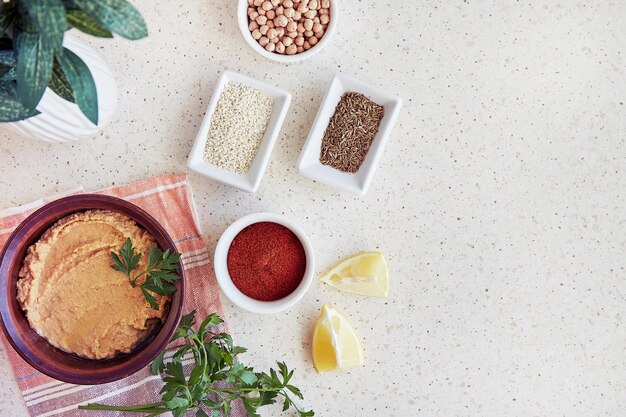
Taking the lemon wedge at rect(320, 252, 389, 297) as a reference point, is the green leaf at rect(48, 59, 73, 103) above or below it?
above

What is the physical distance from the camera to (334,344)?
4.76ft

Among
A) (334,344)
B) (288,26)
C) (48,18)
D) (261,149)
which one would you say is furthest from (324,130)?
(48,18)

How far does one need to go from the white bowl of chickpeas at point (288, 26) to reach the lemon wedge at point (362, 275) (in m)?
0.51

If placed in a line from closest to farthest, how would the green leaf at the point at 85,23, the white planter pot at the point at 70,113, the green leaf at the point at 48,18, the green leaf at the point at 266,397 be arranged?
the green leaf at the point at 48,18 → the green leaf at the point at 85,23 → the white planter pot at the point at 70,113 → the green leaf at the point at 266,397

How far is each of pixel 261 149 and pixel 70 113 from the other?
43cm

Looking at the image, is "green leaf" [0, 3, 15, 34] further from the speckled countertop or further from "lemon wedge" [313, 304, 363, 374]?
"lemon wedge" [313, 304, 363, 374]

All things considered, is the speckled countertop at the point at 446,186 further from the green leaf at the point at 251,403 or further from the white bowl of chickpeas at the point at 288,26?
the green leaf at the point at 251,403

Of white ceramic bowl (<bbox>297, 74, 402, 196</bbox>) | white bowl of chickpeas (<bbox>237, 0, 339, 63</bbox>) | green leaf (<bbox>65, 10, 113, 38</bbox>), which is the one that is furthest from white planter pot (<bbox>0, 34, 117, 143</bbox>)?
white ceramic bowl (<bbox>297, 74, 402, 196</bbox>)

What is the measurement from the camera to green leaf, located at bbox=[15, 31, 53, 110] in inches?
35.8

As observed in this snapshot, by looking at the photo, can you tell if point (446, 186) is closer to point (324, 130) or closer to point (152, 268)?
point (324, 130)

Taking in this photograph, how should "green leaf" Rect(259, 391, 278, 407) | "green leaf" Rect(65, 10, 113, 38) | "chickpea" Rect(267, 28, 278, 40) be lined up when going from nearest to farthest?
"green leaf" Rect(65, 10, 113, 38) → "green leaf" Rect(259, 391, 278, 407) → "chickpea" Rect(267, 28, 278, 40)

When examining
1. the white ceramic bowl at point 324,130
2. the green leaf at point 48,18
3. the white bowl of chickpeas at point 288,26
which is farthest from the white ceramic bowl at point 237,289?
the green leaf at point 48,18

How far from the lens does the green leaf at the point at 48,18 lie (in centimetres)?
85

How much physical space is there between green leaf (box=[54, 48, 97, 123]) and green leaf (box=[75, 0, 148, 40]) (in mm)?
138
